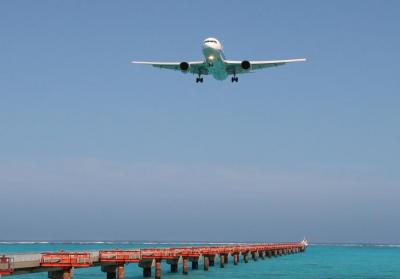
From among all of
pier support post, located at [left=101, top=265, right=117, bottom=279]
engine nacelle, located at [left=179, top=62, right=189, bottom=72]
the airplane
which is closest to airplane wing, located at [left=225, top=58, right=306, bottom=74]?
the airplane

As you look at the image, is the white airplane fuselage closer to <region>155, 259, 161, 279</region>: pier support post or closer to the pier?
the pier

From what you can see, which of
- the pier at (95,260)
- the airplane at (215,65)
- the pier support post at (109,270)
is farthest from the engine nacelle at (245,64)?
the pier support post at (109,270)

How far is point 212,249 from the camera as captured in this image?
305ft

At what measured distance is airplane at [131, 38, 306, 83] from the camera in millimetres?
66125

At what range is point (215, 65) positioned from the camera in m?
67.1

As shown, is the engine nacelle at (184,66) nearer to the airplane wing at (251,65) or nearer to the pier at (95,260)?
the airplane wing at (251,65)

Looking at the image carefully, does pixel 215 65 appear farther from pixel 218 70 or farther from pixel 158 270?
pixel 158 270

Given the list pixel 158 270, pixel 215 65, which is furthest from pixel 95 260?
pixel 215 65

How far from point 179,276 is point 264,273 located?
67.2 ft

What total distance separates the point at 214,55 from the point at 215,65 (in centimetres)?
140

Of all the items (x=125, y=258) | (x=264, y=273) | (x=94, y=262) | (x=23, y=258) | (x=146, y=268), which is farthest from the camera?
(x=264, y=273)

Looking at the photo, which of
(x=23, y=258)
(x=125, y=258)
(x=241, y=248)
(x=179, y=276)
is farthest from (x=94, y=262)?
(x=241, y=248)

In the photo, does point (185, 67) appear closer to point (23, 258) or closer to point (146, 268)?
point (146, 268)

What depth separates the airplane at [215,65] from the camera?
66125mm
